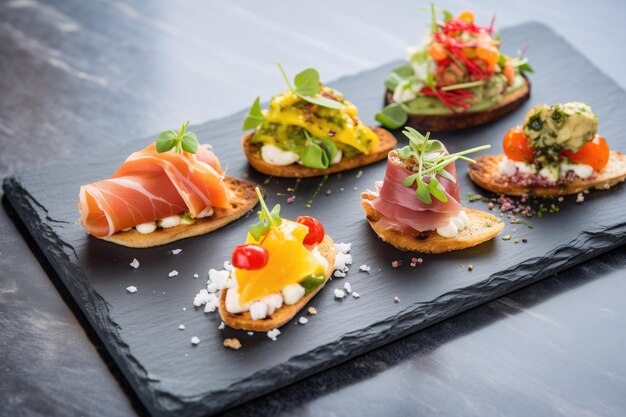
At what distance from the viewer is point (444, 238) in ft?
16.5

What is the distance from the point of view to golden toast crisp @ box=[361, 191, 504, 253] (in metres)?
5.02

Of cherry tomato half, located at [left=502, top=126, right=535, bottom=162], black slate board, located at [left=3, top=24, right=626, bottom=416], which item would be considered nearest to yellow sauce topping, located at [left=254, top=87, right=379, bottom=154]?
black slate board, located at [left=3, top=24, right=626, bottom=416]

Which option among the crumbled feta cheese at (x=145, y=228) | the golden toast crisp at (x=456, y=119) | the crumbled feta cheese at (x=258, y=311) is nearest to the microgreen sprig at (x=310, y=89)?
the golden toast crisp at (x=456, y=119)

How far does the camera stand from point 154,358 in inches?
169

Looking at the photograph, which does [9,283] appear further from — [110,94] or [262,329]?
[110,94]

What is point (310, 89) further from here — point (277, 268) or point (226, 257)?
point (277, 268)

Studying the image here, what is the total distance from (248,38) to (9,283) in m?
3.96

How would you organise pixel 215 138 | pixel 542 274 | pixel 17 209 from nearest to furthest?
pixel 542 274
pixel 17 209
pixel 215 138

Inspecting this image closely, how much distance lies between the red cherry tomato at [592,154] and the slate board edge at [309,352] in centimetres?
50

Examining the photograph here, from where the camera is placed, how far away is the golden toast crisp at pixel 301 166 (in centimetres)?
576

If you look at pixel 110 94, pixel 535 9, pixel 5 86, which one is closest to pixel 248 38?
pixel 110 94

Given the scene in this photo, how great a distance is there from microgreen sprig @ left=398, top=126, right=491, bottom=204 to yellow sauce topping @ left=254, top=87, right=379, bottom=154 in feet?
2.41

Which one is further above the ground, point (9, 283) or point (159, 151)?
point (159, 151)

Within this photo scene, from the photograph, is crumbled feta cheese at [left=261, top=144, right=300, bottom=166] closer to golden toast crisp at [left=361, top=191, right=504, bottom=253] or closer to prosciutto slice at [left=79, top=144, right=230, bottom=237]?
prosciutto slice at [left=79, top=144, right=230, bottom=237]
